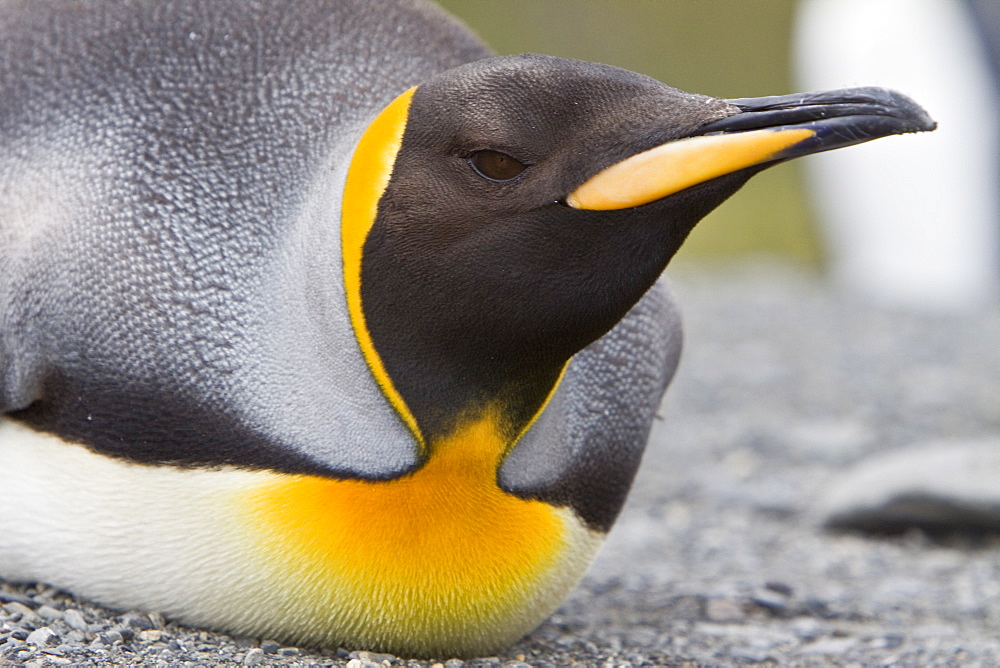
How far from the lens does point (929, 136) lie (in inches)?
407

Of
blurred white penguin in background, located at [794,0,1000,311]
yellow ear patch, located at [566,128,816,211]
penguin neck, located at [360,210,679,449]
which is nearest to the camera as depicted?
yellow ear patch, located at [566,128,816,211]

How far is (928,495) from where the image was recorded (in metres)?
3.98

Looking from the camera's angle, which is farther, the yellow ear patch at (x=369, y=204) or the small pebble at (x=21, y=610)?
the small pebble at (x=21, y=610)

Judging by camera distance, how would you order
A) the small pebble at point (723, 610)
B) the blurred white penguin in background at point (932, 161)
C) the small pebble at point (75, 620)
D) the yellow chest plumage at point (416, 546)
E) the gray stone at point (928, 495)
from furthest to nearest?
the blurred white penguin in background at point (932, 161) → the gray stone at point (928, 495) → the small pebble at point (723, 610) → the small pebble at point (75, 620) → the yellow chest plumage at point (416, 546)

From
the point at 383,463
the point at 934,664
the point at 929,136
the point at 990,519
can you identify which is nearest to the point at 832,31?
the point at 929,136

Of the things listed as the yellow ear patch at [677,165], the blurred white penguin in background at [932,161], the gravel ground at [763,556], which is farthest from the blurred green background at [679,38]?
the yellow ear patch at [677,165]

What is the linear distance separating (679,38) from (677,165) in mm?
17423

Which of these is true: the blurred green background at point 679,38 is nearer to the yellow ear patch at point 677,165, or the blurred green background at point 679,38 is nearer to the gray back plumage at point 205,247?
the gray back plumage at point 205,247

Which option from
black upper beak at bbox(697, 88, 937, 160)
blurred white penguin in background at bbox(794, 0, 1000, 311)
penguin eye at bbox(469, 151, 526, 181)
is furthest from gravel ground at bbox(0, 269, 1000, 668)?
blurred white penguin in background at bbox(794, 0, 1000, 311)

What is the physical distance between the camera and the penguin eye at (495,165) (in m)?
1.94

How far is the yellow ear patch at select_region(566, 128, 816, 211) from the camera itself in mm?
1793

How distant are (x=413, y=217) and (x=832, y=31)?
9.85 meters

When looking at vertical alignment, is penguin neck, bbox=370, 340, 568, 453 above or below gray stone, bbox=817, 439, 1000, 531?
below

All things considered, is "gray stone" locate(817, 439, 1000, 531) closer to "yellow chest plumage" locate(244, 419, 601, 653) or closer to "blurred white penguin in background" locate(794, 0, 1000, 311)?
"yellow chest plumage" locate(244, 419, 601, 653)
